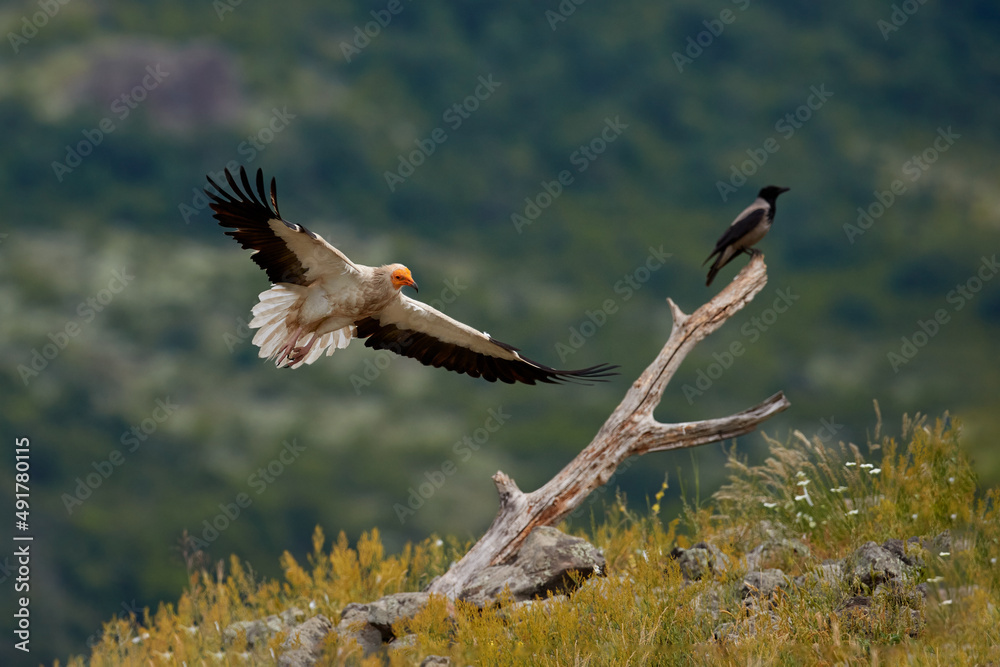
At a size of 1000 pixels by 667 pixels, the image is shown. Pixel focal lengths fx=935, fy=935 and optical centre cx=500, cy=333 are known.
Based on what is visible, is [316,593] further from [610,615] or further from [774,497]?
[774,497]

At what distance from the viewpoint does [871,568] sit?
6.03m

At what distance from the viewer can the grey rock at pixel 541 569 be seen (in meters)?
6.67

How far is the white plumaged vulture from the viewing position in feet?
21.9

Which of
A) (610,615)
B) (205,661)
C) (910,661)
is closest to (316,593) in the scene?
(205,661)

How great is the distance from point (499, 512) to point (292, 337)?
2190 millimetres

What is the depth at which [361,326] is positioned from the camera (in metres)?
8.01

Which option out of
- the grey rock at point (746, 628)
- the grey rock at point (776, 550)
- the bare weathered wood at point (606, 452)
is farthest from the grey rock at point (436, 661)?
the grey rock at point (776, 550)

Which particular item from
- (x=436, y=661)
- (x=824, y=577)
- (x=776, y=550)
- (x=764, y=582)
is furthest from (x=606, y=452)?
(x=436, y=661)

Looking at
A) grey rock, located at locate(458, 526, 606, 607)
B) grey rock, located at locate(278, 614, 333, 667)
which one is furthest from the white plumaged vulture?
grey rock, located at locate(278, 614, 333, 667)

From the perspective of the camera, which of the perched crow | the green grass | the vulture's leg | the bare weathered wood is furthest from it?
the perched crow

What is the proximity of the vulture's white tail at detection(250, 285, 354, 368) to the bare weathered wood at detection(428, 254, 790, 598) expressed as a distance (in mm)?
1811

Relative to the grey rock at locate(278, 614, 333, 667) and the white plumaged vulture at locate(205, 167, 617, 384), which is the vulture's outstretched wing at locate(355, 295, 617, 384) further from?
the grey rock at locate(278, 614, 333, 667)

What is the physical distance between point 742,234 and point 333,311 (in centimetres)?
395

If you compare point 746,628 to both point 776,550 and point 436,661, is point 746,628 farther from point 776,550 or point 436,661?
point 436,661
